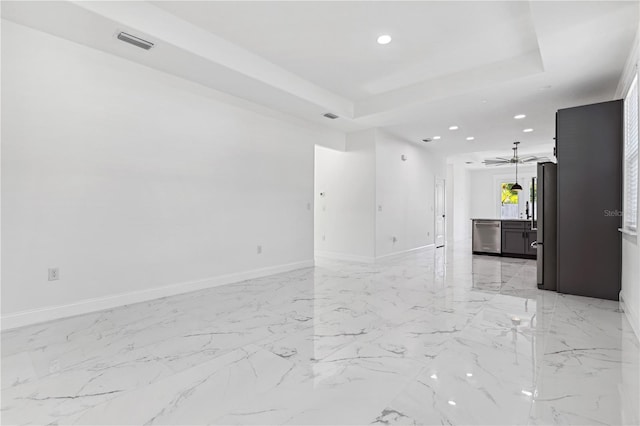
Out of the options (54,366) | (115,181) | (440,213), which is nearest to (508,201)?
(440,213)

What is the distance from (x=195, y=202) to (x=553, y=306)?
4.49 m

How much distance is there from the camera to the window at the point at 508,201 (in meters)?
12.9

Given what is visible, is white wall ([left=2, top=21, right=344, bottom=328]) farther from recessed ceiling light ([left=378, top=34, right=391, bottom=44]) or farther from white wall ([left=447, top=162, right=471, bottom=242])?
white wall ([left=447, top=162, right=471, bottom=242])

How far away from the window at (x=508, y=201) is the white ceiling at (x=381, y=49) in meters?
8.08

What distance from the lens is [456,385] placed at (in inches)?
78.7

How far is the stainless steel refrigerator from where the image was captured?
14.5ft

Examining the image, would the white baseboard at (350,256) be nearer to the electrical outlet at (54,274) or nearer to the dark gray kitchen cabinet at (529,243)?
the dark gray kitchen cabinet at (529,243)

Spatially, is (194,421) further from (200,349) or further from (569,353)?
(569,353)

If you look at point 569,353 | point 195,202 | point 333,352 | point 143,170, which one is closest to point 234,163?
point 195,202

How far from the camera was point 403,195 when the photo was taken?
772cm

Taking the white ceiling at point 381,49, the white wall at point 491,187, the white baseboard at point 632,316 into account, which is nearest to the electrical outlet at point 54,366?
the white ceiling at point 381,49

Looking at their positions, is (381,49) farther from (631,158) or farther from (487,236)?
(487,236)

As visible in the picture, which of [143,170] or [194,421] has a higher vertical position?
[143,170]

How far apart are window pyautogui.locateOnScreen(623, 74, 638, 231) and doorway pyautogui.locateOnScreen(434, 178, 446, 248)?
223 inches
